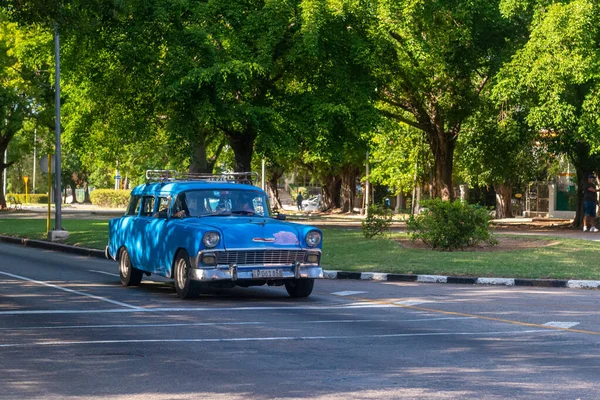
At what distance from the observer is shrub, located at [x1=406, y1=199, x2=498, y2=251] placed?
25.3 meters

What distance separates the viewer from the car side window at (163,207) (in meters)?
16.4

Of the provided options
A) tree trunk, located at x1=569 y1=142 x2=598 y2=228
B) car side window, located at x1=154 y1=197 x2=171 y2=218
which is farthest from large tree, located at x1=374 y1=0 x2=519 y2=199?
car side window, located at x1=154 y1=197 x2=171 y2=218

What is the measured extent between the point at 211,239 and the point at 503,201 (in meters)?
56.1

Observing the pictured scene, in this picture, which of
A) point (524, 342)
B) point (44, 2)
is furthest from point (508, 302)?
point (44, 2)

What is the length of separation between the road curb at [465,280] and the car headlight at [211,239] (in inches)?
230

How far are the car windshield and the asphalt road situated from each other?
1.36 metres

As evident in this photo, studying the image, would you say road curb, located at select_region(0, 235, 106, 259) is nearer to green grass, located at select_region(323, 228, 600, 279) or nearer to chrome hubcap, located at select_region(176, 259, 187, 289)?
green grass, located at select_region(323, 228, 600, 279)

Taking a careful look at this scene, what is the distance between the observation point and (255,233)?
590 inches

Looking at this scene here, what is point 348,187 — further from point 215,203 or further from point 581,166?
point 215,203

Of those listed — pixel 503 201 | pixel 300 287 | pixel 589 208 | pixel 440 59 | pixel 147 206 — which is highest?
pixel 440 59

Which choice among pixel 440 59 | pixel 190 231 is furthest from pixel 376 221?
pixel 190 231

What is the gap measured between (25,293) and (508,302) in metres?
7.62

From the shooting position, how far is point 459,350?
10359mm

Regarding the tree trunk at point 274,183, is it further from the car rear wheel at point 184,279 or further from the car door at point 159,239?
the car rear wheel at point 184,279
